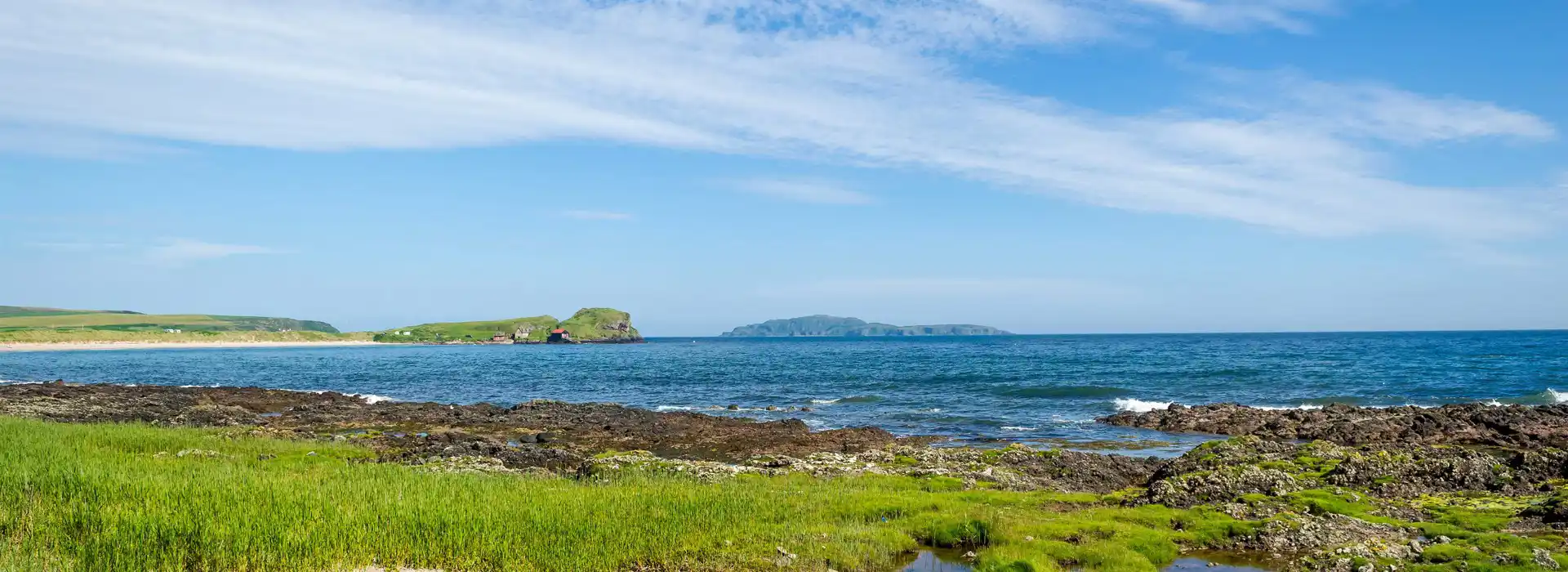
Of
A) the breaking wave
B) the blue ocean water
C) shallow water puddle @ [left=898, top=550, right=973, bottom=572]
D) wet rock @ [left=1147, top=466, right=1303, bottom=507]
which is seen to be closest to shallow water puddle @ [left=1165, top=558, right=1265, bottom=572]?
shallow water puddle @ [left=898, top=550, right=973, bottom=572]

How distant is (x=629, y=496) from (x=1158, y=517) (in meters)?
10.4

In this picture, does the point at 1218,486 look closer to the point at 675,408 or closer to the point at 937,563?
the point at 937,563

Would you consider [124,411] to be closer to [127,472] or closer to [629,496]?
[127,472]

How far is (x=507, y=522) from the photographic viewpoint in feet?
47.2

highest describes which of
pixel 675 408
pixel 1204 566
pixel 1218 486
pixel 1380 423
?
pixel 1218 486

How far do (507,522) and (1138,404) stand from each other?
4321 cm

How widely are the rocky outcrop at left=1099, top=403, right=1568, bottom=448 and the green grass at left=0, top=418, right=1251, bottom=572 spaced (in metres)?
18.9

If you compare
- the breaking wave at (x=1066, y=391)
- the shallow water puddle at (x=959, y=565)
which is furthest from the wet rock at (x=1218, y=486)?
the breaking wave at (x=1066, y=391)

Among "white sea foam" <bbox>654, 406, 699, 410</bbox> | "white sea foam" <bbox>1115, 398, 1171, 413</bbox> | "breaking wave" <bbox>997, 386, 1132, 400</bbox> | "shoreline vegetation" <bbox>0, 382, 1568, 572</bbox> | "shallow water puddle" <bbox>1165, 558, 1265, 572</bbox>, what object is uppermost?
"shoreline vegetation" <bbox>0, 382, 1568, 572</bbox>

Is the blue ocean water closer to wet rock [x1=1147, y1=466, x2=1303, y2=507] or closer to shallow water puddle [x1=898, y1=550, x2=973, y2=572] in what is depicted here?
wet rock [x1=1147, y1=466, x2=1303, y2=507]

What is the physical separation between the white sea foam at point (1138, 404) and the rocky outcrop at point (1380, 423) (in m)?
5.82

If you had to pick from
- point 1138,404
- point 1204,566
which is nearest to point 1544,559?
point 1204,566

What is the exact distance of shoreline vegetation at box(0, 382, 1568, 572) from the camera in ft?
42.2

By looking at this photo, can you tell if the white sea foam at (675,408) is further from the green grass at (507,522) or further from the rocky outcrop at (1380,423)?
the green grass at (507,522)
